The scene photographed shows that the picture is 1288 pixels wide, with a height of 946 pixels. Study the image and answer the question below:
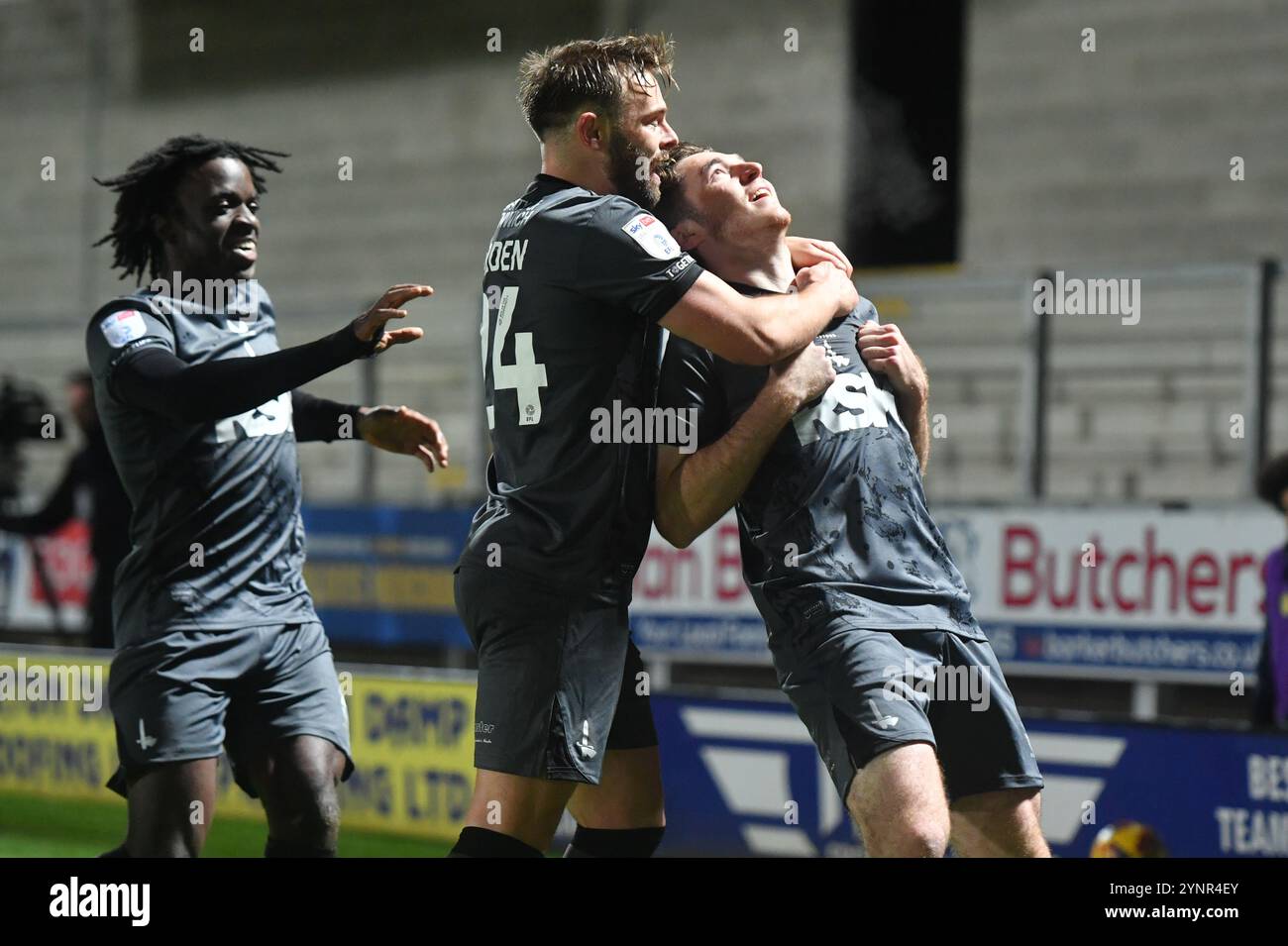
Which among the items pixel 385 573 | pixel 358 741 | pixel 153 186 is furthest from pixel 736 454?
pixel 385 573

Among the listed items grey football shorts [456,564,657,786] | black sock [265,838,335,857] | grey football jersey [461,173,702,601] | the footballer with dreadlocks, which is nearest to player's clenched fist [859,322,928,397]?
grey football jersey [461,173,702,601]

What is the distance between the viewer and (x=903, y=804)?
11.7ft

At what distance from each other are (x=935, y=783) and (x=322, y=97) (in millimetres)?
14652

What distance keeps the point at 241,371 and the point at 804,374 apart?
4.24 feet

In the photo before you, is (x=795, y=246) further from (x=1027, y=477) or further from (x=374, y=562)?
(x=374, y=562)

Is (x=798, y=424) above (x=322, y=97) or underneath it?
underneath

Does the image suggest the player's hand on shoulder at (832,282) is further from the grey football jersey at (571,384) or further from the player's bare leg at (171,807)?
the player's bare leg at (171,807)

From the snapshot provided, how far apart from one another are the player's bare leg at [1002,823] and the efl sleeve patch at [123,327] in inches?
87.7

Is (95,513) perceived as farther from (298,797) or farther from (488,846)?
(488,846)

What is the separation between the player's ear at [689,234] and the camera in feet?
13.1

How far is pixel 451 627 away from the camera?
34.6ft

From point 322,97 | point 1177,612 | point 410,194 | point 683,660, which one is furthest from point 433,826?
point 322,97

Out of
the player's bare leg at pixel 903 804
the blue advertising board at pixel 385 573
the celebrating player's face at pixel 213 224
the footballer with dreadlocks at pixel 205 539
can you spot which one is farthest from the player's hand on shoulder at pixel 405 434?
the blue advertising board at pixel 385 573

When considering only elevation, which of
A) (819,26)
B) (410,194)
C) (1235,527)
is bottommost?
(1235,527)
